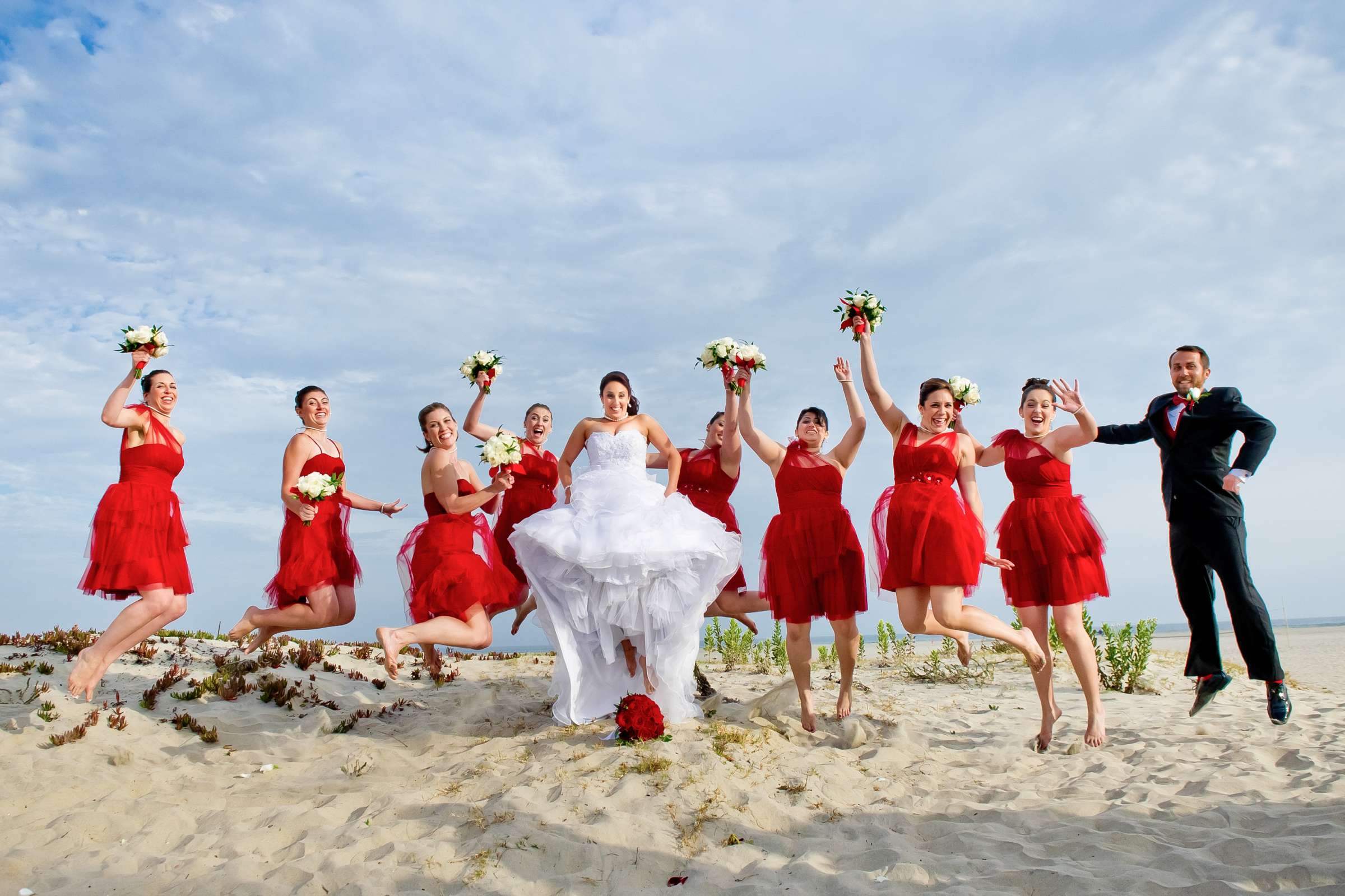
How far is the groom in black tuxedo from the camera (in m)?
6.76

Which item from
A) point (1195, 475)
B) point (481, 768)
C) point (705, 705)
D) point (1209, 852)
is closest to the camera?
point (1209, 852)

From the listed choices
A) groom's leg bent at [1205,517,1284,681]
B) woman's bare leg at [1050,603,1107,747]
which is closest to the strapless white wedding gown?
woman's bare leg at [1050,603,1107,747]

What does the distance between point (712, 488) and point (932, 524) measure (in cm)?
248

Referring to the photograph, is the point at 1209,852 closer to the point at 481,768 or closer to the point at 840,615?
the point at 840,615

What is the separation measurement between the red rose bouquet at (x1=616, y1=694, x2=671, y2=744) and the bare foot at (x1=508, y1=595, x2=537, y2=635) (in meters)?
2.24

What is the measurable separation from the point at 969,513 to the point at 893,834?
284 cm

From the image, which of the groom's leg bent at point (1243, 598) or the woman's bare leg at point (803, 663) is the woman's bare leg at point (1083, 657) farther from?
the woman's bare leg at point (803, 663)

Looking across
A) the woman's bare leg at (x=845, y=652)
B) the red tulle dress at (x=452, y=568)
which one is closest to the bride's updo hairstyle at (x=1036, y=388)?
the woman's bare leg at (x=845, y=652)

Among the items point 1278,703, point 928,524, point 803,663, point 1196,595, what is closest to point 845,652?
point 803,663

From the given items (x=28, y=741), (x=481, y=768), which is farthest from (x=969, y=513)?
(x=28, y=741)

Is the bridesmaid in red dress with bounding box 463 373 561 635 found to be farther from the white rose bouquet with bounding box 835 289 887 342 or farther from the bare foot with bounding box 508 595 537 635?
the white rose bouquet with bounding box 835 289 887 342

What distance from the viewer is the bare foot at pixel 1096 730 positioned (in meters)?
7.18

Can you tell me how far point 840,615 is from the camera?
7211 millimetres

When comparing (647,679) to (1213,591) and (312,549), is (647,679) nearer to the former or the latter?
(312,549)
